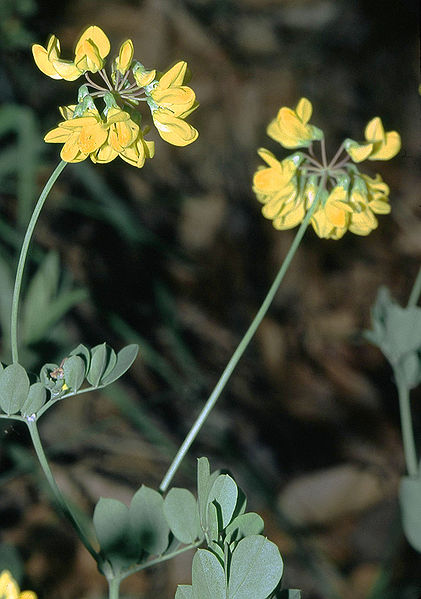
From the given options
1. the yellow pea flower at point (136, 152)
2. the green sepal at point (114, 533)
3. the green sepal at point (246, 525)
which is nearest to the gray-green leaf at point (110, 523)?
the green sepal at point (114, 533)

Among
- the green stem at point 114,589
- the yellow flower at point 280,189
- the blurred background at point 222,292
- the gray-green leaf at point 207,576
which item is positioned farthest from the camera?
the blurred background at point 222,292

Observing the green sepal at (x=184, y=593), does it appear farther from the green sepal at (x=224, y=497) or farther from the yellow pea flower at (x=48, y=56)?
the yellow pea flower at (x=48, y=56)

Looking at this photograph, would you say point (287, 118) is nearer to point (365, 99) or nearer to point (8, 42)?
point (8, 42)

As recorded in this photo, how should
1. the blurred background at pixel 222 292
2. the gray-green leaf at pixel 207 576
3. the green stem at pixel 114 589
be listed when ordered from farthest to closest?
the blurred background at pixel 222 292
the green stem at pixel 114 589
the gray-green leaf at pixel 207 576

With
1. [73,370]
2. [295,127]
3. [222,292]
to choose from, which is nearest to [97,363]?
[73,370]

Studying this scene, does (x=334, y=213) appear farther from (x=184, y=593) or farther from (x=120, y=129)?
(x=184, y=593)

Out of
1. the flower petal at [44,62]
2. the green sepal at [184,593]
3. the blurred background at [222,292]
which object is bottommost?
the blurred background at [222,292]

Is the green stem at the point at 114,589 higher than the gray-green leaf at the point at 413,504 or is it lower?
higher

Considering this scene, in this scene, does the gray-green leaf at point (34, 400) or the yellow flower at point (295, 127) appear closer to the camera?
the gray-green leaf at point (34, 400)
